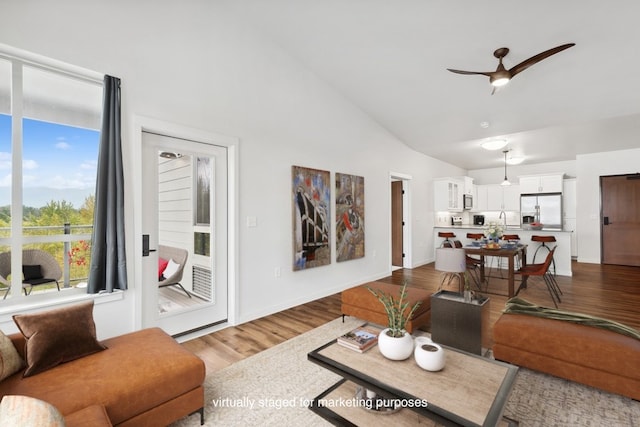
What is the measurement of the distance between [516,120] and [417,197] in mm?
2623

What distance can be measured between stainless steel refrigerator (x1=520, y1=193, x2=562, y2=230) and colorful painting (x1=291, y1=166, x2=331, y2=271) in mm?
7020

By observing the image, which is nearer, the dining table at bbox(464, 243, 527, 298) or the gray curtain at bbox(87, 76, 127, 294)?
the gray curtain at bbox(87, 76, 127, 294)

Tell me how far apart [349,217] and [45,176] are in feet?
12.7

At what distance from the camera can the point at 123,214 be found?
2617mm

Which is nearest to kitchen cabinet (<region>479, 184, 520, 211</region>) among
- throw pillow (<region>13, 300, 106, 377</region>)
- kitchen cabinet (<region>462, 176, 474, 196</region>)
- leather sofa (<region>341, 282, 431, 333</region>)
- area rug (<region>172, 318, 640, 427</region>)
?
kitchen cabinet (<region>462, 176, 474, 196</region>)

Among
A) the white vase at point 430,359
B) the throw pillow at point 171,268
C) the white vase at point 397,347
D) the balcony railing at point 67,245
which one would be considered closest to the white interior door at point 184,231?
the throw pillow at point 171,268

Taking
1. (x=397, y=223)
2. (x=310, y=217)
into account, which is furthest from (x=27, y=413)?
(x=397, y=223)

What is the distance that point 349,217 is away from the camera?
5098 mm

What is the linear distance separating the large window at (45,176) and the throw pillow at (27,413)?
180 centimetres

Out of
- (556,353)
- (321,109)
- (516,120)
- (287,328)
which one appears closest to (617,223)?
(516,120)

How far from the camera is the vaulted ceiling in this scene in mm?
3170

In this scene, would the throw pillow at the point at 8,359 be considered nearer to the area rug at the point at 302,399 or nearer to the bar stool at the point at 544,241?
the area rug at the point at 302,399

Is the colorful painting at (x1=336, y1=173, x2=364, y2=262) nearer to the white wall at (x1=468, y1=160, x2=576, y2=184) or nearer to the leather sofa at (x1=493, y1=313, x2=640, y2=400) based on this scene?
the leather sofa at (x1=493, y1=313, x2=640, y2=400)

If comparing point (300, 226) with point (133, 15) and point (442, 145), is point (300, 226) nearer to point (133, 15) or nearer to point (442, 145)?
point (133, 15)
